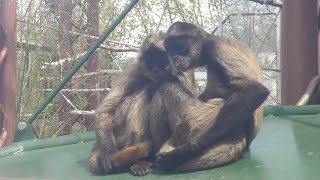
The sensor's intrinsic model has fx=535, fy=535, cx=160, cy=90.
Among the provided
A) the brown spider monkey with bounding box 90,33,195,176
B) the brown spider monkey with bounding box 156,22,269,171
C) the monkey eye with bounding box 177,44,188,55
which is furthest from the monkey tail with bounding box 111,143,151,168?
the monkey eye with bounding box 177,44,188,55

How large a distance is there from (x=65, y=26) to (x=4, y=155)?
15.4ft

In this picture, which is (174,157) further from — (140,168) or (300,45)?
(300,45)

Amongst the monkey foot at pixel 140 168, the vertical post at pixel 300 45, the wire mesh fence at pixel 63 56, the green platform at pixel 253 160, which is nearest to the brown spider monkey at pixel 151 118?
the monkey foot at pixel 140 168

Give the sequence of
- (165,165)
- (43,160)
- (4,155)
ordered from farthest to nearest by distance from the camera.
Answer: (4,155)
(43,160)
(165,165)

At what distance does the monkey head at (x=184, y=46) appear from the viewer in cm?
408

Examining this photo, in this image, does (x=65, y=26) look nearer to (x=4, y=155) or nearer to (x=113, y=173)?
(x=4, y=155)

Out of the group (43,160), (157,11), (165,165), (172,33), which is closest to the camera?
(165,165)

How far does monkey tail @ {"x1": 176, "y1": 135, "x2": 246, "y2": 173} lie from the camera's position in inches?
141

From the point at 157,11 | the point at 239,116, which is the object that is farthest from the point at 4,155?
the point at 157,11

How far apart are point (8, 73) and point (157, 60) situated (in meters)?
3.33

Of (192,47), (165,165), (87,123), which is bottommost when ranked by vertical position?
(87,123)

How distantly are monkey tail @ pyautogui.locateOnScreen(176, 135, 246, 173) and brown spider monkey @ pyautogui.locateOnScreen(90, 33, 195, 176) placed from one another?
1.02 ft

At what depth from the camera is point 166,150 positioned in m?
3.77

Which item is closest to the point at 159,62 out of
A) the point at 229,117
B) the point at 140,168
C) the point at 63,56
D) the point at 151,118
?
the point at 151,118
